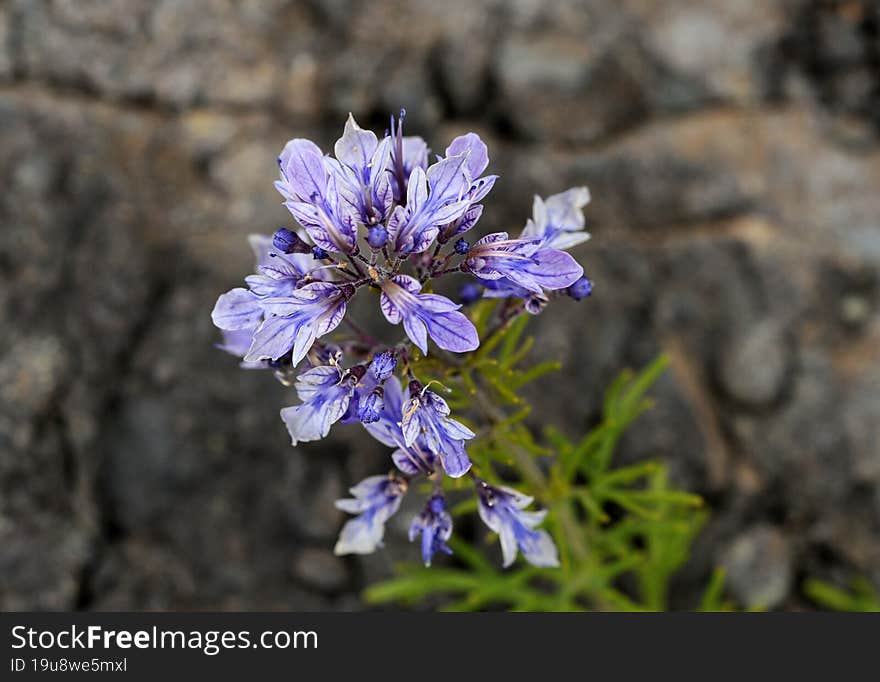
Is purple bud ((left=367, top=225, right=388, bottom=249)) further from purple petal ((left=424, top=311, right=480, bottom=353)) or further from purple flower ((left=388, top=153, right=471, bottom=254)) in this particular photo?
purple petal ((left=424, top=311, right=480, bottom=353))

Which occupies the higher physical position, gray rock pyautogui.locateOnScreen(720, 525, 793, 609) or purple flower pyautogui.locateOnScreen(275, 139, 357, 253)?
purple flower pyautogui.locateOnScreen(275, 139, 357, 253)

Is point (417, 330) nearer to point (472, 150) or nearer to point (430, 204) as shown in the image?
point (430, 204)

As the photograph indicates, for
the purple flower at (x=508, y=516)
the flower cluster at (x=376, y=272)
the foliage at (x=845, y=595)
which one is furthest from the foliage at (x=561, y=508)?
the foliage at (x=845, y=595)

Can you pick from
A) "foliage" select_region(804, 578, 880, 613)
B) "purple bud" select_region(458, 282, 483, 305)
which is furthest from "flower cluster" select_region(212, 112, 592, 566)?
"foliage" select_region(804, 578, 880, 613)

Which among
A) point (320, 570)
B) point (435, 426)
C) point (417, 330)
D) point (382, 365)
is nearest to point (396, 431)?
point (435, 426)

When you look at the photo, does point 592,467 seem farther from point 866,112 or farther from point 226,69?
point 226,69

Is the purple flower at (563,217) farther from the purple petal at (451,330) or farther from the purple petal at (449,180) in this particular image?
the purple petal at (451,330)

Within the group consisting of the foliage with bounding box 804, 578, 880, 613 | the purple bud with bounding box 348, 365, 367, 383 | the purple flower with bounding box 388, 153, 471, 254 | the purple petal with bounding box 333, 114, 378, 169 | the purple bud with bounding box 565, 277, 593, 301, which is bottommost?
the foliage with bounding box 804, 578, 880, 613
